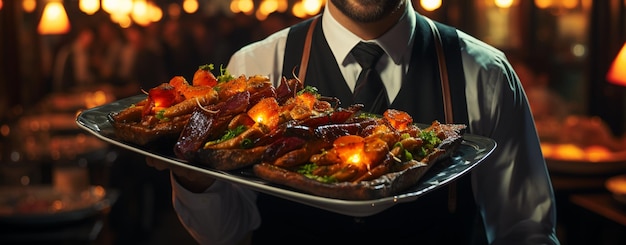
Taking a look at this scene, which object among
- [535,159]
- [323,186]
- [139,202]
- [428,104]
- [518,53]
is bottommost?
[139,202]

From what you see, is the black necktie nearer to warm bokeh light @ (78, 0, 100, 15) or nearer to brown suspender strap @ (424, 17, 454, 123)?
brown suspender strap @ (424, 17, 454, 123)

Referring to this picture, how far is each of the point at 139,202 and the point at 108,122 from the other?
6.41m

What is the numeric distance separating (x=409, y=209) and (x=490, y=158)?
28 cm

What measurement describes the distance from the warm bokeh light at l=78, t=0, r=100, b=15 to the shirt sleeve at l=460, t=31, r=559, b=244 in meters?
9.49

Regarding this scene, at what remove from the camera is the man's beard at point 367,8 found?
2162 mm

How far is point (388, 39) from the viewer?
2.32 metres

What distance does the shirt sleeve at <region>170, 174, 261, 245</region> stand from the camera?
212 centimetres

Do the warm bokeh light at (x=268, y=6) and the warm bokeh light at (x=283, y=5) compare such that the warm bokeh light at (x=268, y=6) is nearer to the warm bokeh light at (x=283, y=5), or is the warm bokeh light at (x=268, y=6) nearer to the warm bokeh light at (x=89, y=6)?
the warm bokeh light at (x=283, y=5)

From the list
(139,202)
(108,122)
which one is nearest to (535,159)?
(108,122)

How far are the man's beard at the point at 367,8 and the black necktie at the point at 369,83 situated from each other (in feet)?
0.40

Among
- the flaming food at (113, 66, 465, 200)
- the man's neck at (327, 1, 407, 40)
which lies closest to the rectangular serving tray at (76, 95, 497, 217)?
→ the flaming food at (113, 66, 465, 200)

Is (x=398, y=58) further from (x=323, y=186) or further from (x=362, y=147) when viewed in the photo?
(x=323, y=186)

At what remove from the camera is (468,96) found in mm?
2291

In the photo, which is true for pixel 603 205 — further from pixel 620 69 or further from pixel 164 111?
pixel 164 111
